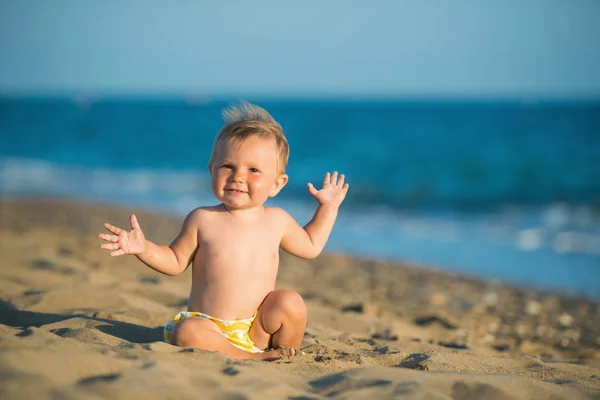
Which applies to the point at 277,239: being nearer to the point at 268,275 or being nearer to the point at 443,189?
the point at 268,275

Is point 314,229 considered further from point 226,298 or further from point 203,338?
point 203,338

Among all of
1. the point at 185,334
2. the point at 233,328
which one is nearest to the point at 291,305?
the point at 233,328

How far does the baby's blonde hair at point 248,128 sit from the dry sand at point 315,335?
1.00m

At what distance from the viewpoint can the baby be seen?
3.19 m

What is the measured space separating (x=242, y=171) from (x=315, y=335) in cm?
137

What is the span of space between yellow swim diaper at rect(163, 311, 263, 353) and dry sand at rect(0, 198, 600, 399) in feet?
0.76

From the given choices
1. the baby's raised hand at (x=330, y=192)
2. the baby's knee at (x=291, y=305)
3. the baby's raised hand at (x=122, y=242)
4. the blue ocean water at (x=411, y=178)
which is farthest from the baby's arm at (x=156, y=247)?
the blue ocean water at (x=411, y=178)

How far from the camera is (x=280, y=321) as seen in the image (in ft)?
10.6

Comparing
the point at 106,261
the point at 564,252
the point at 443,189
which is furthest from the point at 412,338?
the point at 443,189

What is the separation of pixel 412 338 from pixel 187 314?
175 cm

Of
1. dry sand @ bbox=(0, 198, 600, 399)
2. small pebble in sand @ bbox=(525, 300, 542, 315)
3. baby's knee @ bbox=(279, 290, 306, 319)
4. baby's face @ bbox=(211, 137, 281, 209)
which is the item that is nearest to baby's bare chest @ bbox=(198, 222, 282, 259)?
baby's face @ bbox=(211, 137, 281, 209)

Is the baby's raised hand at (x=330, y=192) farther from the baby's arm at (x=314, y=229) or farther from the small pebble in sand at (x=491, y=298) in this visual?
the small pebble in sand at (x=491, y=298)

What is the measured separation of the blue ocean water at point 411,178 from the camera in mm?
9180

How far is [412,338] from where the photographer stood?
4.37 meters
